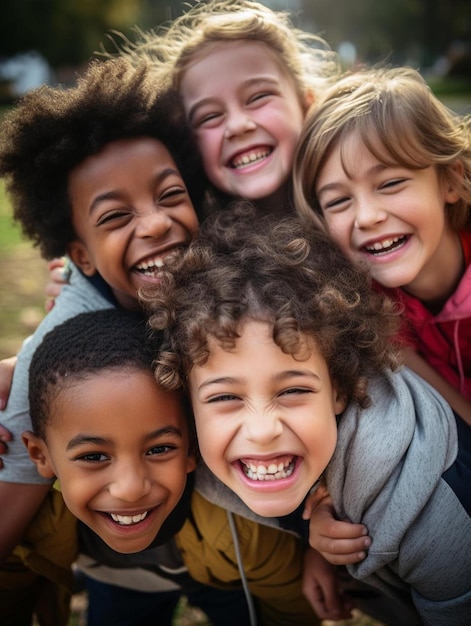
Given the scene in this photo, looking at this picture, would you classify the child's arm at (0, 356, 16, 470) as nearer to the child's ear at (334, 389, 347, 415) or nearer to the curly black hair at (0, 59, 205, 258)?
the curly black hair at (0, 59, 205, 258)

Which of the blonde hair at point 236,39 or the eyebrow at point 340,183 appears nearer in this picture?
the eyebrow at point 340,183

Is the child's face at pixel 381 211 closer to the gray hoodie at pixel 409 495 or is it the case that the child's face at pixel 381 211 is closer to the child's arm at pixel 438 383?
the child's arm at pixel 438 383

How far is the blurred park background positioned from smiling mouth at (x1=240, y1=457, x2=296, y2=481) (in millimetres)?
15246

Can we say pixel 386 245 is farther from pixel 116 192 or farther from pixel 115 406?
pixel 115 406

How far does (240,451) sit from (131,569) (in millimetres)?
879

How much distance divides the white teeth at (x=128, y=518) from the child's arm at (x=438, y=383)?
41.1 inches

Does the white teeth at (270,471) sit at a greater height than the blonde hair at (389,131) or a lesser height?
lesser

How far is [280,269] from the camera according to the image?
1811mm

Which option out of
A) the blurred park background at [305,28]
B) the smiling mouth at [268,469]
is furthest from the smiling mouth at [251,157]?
the blurred park background at [305,28]

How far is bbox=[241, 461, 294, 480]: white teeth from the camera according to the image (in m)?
1.68

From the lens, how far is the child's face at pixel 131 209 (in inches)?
82.7

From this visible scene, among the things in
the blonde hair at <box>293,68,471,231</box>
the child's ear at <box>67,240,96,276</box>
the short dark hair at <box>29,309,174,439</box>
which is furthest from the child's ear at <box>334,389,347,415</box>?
the child's ear at <box>67,240,96,276</box>

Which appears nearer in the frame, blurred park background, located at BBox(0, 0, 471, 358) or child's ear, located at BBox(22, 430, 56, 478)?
child's ear, located at BBox(22, 430, 56, 478)

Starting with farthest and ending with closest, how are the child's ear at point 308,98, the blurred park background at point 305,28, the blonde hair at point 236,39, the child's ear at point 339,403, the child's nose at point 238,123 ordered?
1. the blurred park background at point 305,28
2. the child's ear at point 308,98
3. the blonde hair at point 236,39
4. the child's nose at point 238,123
5. the child's ear at point 339,403
